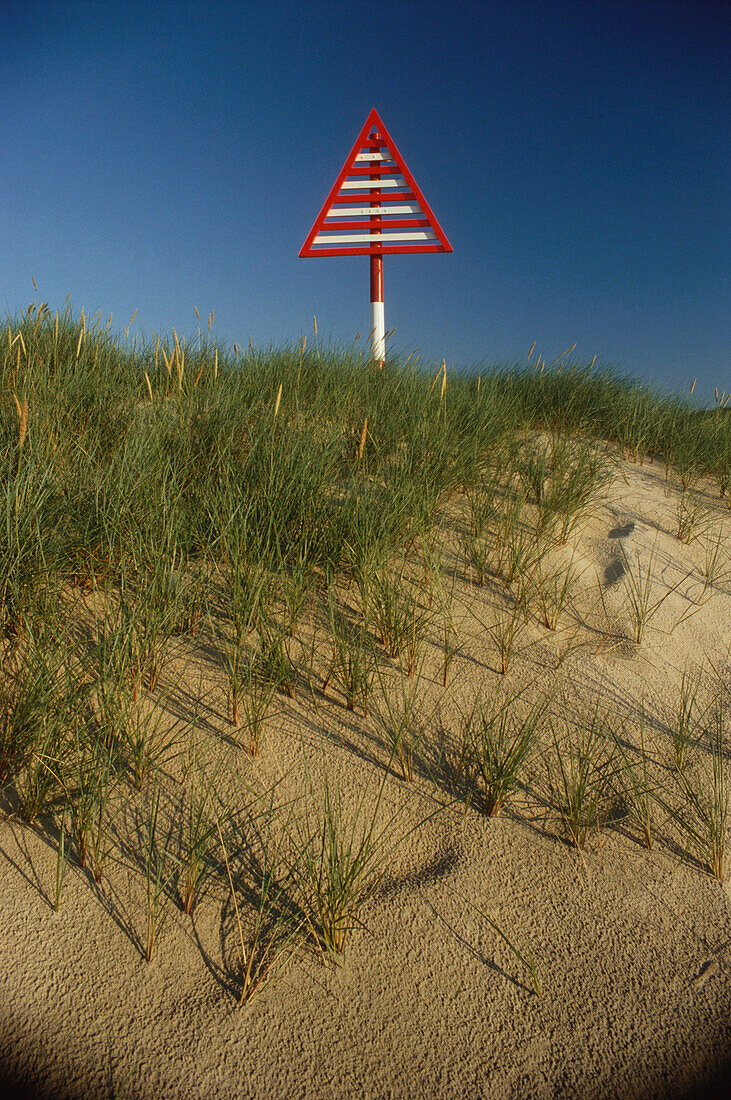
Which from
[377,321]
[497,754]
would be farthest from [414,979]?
[377,321]

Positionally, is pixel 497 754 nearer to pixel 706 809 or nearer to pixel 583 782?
pixel 583 782

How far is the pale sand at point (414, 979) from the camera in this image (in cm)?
124

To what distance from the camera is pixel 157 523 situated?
2283mm

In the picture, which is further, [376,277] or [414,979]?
[376,277]

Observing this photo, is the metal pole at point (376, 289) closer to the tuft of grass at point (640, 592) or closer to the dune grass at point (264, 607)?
the dune grass at point (264, 607)

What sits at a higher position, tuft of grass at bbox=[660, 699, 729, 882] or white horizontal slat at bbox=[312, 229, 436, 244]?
white horizontal slat at bbox=[312, 229, 436, 244]

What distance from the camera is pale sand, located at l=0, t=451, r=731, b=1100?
Answer: 48.9 inches

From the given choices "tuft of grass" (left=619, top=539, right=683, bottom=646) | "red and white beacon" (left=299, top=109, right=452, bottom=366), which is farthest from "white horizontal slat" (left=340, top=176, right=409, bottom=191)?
"tuft of grass" (left=619, top=539, right=683, bottom=646)

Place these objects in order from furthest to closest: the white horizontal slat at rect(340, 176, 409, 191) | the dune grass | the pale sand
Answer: the white horizontal slat at rect(340, 176, 409, 191)
the dune grass
the pale sand

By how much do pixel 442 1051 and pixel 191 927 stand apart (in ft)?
2.10

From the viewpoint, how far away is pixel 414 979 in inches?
55.4

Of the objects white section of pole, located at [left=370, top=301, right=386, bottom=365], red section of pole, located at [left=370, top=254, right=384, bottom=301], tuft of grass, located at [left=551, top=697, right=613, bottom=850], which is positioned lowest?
tuft of grass, located at [left=551, top=697, right=613, bottom=850]

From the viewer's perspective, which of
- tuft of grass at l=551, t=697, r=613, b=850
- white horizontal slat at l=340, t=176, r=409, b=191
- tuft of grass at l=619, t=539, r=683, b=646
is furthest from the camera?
white horizontal slat at l=340, t=176, r=409, b=191

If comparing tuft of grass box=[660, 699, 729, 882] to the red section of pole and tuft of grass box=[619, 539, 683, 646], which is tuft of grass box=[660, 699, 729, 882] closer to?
tuft of grass box=[619, 539, 683, 646]
